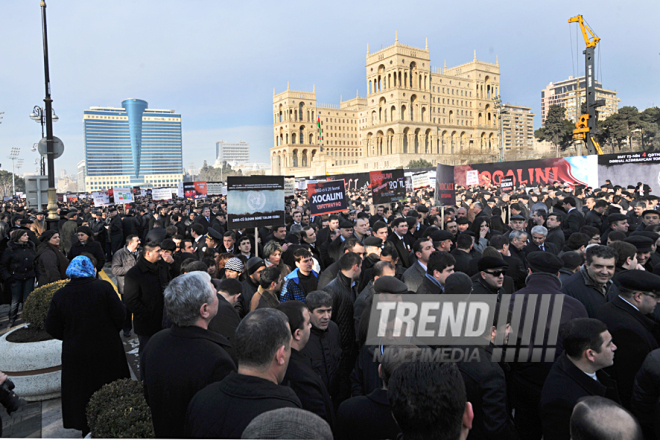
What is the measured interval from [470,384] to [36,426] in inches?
165

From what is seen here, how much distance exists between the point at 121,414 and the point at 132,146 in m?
175

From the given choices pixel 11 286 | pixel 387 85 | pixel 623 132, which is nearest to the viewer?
pixel 11 286

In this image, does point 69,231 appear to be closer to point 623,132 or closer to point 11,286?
point 11,286

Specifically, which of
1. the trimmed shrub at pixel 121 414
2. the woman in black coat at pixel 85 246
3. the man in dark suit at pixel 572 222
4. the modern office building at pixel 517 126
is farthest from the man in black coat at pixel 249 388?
the modern office building at pixel 517 126

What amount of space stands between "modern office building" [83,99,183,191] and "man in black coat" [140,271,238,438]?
500ft

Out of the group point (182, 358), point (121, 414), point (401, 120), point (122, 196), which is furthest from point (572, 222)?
point (401, 120)

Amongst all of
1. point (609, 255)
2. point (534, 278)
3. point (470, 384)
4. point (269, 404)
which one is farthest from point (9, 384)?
point (609, 255)

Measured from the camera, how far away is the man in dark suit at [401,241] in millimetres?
7125

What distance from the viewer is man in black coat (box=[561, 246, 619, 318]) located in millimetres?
3701

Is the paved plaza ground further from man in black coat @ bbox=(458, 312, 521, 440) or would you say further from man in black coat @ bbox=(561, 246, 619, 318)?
man in black coat @ bbox=(561, 246, 619, 318)

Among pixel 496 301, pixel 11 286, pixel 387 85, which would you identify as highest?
pixel 387 85

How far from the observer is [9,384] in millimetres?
2527

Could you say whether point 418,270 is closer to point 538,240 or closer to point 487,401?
point 538,240

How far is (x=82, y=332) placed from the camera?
3723mm
